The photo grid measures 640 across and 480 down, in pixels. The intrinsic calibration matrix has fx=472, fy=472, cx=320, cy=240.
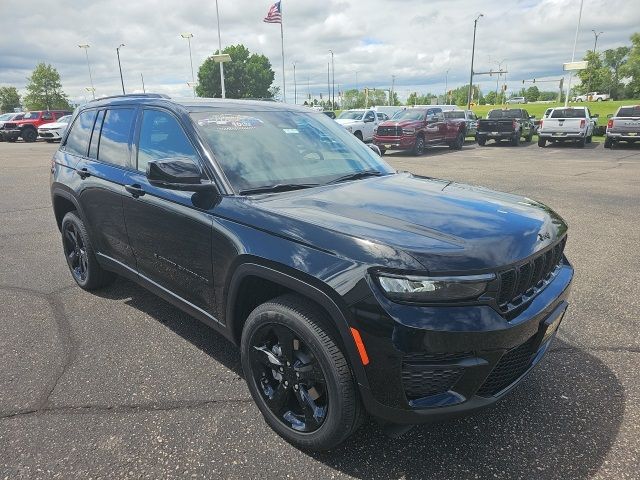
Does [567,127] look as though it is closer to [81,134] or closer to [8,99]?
[81,134]

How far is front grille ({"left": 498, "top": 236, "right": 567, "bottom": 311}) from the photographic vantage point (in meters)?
2.13

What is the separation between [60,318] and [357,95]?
17168 cm

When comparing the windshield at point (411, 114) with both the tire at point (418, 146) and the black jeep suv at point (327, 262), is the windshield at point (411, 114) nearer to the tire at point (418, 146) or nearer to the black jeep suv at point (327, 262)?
the tire at point (418, 146)

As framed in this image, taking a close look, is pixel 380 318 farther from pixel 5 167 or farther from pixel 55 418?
pixel 5 167

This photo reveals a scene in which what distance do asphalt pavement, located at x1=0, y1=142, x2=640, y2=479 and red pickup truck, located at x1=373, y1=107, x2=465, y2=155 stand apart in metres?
15.1

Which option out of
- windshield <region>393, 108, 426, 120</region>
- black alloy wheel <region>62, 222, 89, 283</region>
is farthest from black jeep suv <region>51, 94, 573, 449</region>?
windshield <region>393, 108, 426, 120</region>

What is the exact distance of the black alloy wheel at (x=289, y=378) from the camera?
7.66ft

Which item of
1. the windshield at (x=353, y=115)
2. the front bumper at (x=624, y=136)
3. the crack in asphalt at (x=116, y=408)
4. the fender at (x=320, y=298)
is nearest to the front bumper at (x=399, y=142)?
the windshield at (x=353, y=115)

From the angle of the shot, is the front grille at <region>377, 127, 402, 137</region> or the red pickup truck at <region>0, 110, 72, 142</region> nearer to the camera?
the front grille at <region>377, 127, 402, 137</region>

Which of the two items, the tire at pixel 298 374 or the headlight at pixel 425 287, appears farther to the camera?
the tire at pixel 298 374

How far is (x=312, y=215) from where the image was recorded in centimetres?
238

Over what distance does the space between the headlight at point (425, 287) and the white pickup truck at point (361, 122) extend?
2101cm

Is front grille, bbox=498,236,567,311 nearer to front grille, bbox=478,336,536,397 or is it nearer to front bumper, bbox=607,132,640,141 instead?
front grille, bbox=478,336,536,397

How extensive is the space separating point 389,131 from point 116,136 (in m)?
16.8
